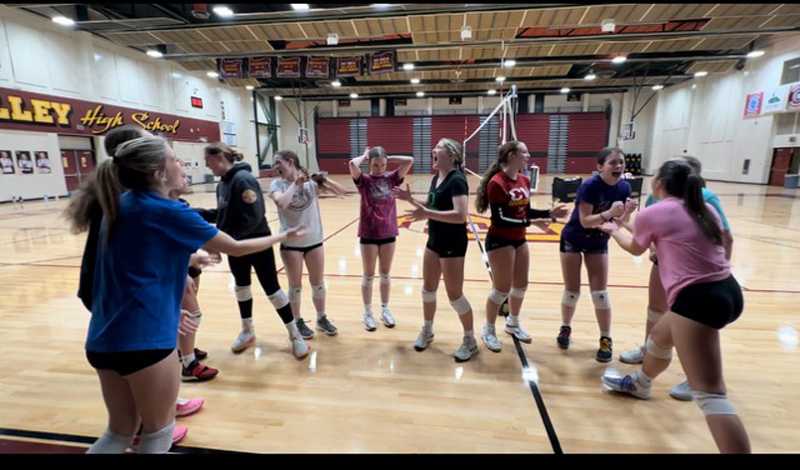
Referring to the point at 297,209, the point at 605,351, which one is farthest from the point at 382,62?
the point at 605,351

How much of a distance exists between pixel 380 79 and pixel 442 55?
5.62 meters

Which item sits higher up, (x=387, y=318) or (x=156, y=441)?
(x=156, y=441)

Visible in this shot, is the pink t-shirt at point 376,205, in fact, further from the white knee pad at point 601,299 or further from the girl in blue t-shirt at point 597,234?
the white knee pad at point 601,299

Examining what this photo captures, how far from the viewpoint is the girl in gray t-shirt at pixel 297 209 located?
3531 millimetres

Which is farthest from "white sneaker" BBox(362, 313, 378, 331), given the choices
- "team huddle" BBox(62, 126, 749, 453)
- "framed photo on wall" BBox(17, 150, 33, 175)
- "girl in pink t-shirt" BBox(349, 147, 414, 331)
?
"framed photo on wall" BBox(17, 150, 33, 175)

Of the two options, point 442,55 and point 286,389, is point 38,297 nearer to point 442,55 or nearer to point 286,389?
point 286,389

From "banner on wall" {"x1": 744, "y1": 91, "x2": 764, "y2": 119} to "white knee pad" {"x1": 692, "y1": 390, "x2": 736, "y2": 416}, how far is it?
896 inches

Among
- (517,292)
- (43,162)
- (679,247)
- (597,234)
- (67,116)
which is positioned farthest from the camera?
(67,116)

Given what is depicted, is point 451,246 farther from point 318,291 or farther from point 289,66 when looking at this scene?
point 289,66

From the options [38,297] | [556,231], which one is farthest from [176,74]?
[556,231]

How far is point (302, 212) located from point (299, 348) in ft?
4.05

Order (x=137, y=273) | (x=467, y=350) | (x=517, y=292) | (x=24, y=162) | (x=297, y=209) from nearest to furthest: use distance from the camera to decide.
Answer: (x=137, y=273) → (x=467, y=350) → (x=297, y=209) → (x=517, y=292) → (x=24, y=162)

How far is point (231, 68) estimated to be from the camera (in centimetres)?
1628

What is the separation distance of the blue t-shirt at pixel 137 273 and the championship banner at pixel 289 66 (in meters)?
15.8
